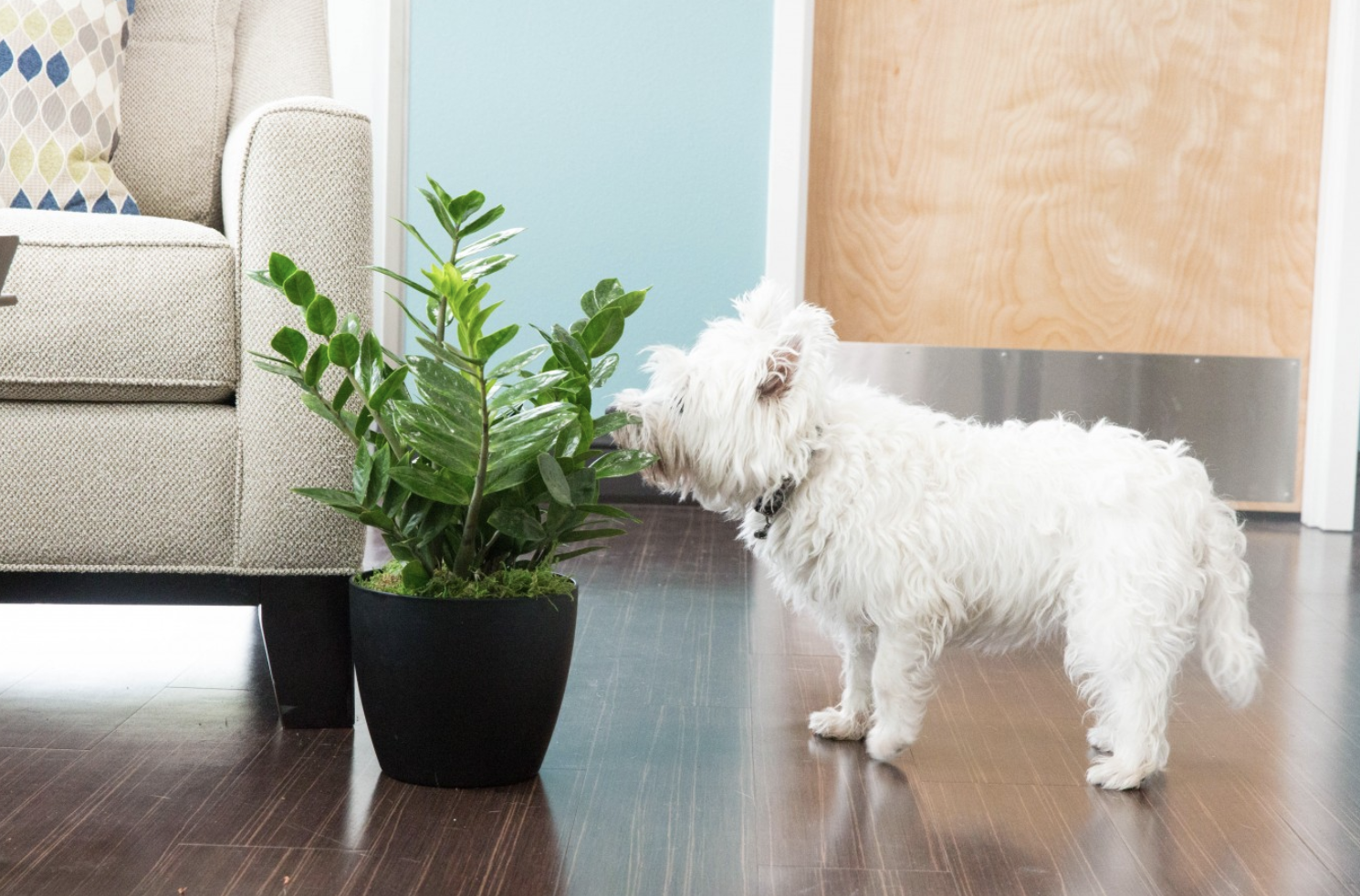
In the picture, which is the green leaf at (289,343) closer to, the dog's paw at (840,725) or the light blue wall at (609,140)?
the dog's paw at (840,725)

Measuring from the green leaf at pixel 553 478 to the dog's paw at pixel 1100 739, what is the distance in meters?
0.66

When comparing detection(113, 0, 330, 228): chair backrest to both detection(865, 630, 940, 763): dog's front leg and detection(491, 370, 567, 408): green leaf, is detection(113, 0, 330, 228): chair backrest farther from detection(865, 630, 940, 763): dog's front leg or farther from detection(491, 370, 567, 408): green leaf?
detection(865, 630, 940, 763): dog's front leg

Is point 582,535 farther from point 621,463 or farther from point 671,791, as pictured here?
point 671,791

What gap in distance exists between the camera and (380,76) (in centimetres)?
309

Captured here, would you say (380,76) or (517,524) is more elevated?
(380,76)

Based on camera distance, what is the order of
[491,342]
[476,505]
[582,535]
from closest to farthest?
[491,342], [476,505], [582,535]

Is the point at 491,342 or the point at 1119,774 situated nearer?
the point at 491,342

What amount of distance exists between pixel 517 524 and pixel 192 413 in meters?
0.41

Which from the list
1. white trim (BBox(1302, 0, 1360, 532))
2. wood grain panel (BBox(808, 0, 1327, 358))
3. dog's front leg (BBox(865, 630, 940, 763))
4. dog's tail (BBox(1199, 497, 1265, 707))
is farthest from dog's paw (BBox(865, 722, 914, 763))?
white trim (BBox(1302, 0, 1360, 532))

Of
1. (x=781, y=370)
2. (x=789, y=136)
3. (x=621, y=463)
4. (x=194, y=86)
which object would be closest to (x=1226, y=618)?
(x=781, y=370)

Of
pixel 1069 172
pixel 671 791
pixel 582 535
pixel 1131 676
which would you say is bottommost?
pixel 671 791

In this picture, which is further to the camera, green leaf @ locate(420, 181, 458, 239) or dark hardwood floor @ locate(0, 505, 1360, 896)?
green leaf @ locate(420, 181, 458, 239)

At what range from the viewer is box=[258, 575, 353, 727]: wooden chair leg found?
4.62 feet

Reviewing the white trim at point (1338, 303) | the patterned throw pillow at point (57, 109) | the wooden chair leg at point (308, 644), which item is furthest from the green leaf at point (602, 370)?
the white trim at point (1338, 303)
